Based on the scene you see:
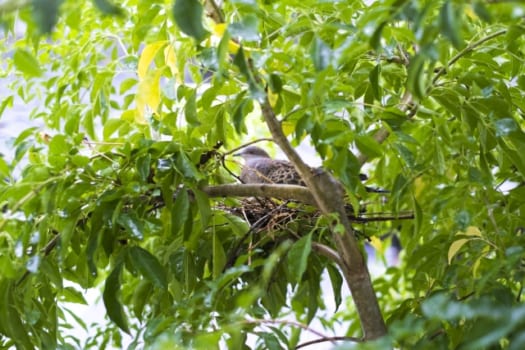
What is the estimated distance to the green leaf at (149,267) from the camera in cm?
95

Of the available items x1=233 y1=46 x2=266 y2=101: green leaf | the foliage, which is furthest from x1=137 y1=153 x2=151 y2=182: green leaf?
x1=233 y1=46 x2=266 y2=101: green leaf

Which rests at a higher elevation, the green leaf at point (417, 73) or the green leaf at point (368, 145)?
the green leaf at point (368, 145)

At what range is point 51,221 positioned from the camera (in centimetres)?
97

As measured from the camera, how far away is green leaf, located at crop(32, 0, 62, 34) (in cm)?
52

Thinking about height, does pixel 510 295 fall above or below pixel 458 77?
below

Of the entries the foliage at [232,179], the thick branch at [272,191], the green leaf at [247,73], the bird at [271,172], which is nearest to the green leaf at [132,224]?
the foliage at [232,179]

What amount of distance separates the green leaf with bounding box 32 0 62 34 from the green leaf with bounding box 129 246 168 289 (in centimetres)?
49

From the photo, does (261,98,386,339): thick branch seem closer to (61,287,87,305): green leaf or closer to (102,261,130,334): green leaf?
(102,261,130,334): green leaf

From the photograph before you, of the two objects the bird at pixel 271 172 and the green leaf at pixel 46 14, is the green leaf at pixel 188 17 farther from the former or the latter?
the bird at pixel 271 172

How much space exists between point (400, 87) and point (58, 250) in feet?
1.99

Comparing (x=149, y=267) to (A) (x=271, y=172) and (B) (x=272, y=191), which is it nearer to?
(B) (x=272, y=191)

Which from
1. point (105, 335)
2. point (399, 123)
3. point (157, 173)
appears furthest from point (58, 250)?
point (105, 335)

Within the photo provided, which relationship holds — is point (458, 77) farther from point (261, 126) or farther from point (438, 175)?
point (261, 126)

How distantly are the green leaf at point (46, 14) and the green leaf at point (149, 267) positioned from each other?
19.3 inches
